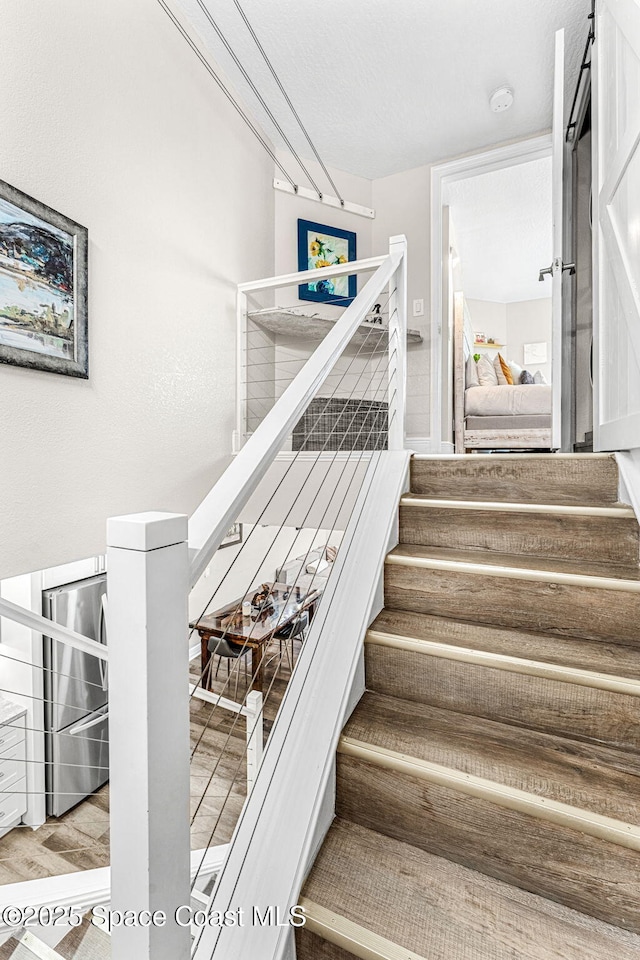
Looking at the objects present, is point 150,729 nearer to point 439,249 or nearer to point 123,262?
point 123,262

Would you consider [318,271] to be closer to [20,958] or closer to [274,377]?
[274,377]

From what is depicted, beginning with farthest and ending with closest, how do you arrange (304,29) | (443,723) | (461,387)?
(461,387)
(304,29)
(443,723)

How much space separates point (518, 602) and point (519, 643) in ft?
0.42

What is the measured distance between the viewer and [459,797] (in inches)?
38.5

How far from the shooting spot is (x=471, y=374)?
15.0ft

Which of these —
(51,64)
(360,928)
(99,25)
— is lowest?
(360,928)

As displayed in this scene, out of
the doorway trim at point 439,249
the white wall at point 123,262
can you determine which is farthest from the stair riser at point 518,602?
the doorway trim at point 439,249

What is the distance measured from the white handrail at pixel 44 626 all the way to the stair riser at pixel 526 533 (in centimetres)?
104

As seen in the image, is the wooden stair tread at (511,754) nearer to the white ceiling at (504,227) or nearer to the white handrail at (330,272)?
the white handrail at (330,272)

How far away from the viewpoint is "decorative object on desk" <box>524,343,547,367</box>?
681 cm

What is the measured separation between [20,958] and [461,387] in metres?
4.18

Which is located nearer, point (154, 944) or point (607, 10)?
point (154, 944)

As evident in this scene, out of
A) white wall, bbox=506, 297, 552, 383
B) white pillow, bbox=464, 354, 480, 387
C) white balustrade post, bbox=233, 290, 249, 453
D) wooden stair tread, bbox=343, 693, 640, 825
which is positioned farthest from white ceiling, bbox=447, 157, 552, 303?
wooden stair tread, bbox=343, 693, 640, 825

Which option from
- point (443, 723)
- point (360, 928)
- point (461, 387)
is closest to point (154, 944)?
point (360, 928)
